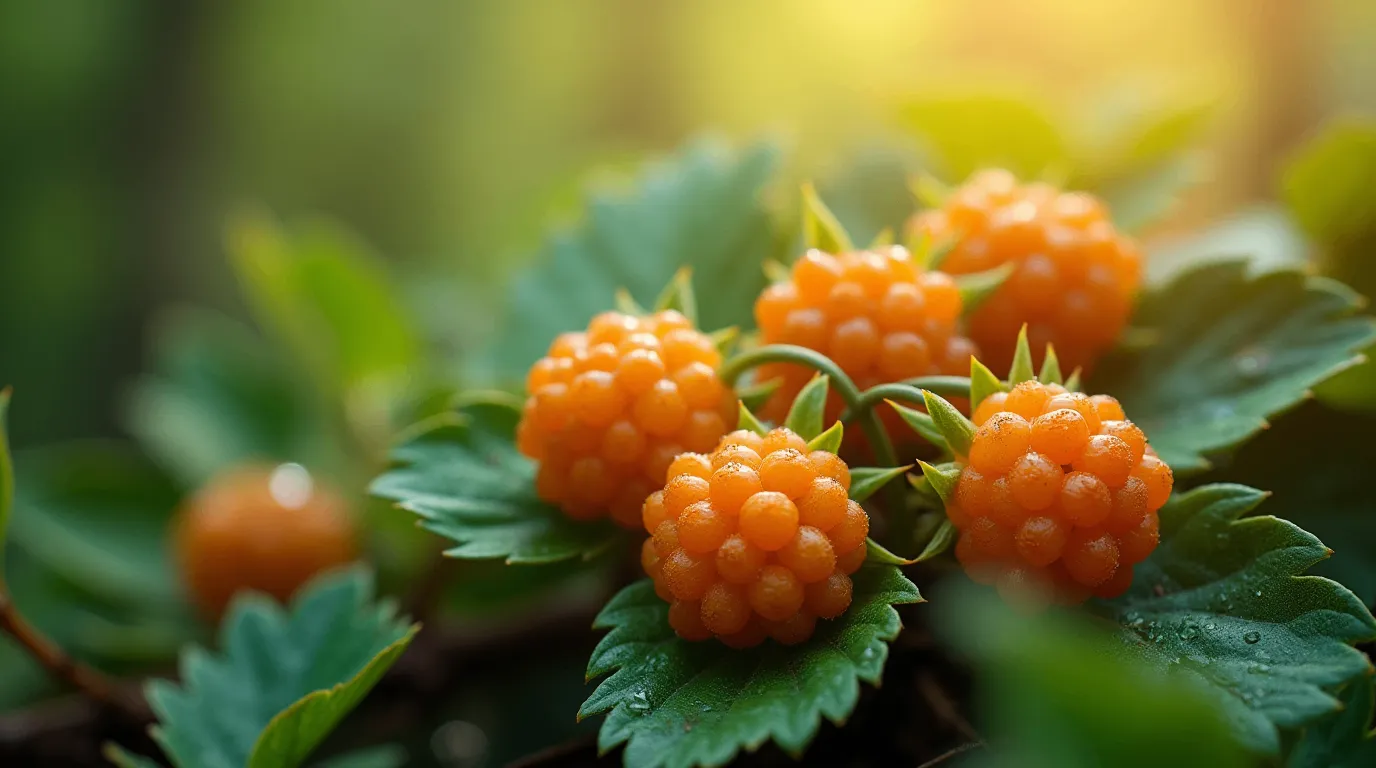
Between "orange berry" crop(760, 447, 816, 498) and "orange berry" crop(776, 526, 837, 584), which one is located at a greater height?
"orange berry" crop(760, 447, 816, 498)

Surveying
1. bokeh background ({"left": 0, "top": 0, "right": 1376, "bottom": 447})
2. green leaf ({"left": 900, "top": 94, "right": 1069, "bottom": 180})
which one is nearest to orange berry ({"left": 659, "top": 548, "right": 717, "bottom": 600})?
green leaf ({"left": 900, "top": 94, "right": 1069, "bottom": 180})

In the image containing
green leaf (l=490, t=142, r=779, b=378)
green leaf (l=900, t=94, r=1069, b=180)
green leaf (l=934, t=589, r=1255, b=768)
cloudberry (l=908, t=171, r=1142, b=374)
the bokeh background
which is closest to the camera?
green leaf (l=934, t=589, r=1255, b=768)

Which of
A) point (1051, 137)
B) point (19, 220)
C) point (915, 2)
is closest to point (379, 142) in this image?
point (19, 220)

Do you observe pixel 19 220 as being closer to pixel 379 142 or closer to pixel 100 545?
pixel 379 142

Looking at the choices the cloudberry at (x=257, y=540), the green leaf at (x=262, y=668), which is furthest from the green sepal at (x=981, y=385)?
the cloudberry at (x=257, y=540)

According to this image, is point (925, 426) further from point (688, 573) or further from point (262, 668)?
point (262, 668)

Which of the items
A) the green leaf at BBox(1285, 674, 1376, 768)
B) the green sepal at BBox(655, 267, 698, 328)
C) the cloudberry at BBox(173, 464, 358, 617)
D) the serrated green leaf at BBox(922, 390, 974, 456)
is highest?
the green sepal at BBox(655, 267, 698, 328)

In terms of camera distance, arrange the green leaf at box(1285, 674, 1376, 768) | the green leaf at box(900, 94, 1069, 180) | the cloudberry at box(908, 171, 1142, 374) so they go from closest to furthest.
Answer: the green leaf at box(1285, 674, 1376, 768) < the cloudberry at box(908, 171, 1142, 374) < the green leaf at box(900, 94, 1069, 180)

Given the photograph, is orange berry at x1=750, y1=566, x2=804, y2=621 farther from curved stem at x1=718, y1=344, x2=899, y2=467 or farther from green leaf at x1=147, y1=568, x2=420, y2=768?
green leaf at x1=147, y1=568, x2=420, y2=768
